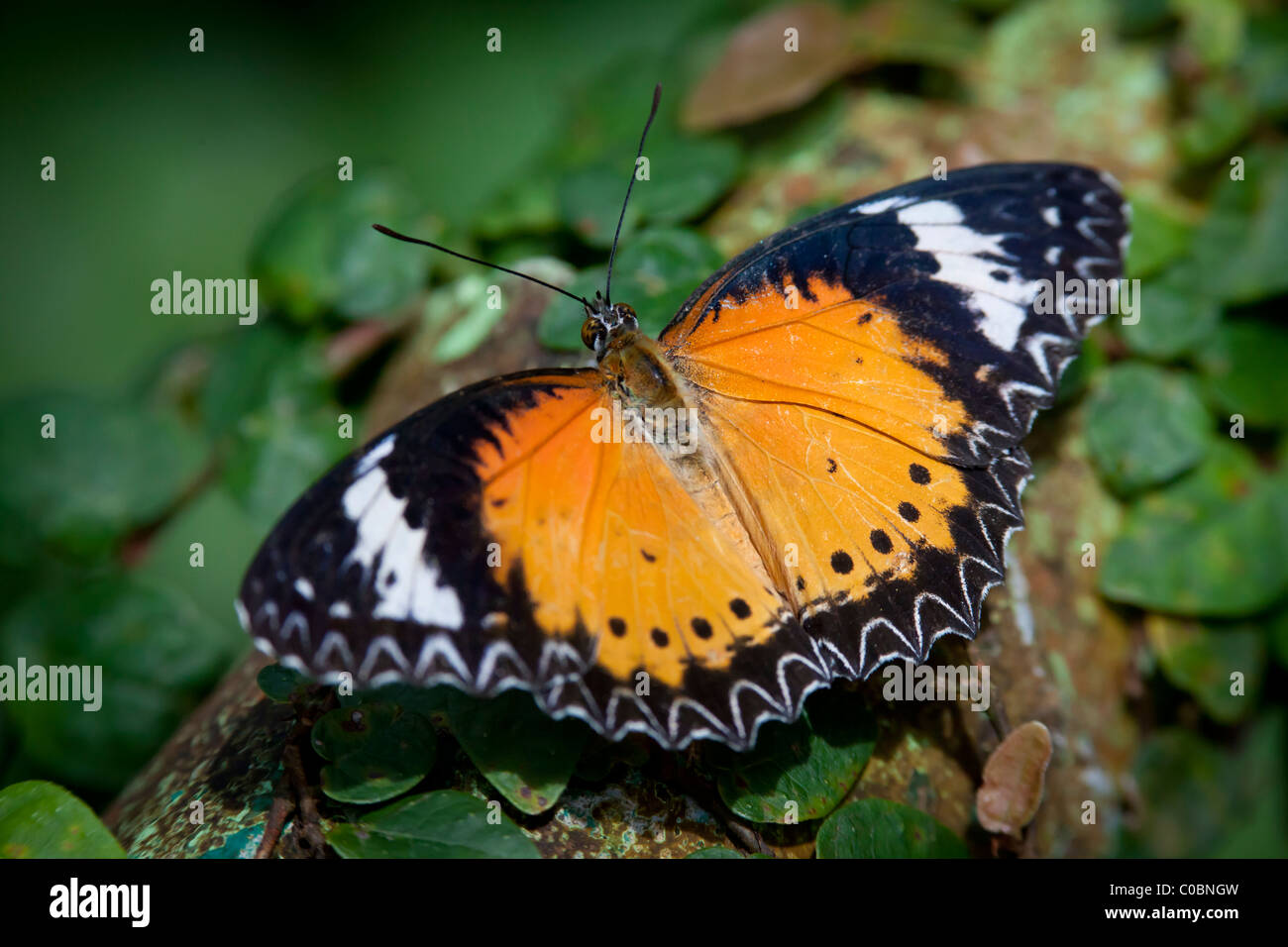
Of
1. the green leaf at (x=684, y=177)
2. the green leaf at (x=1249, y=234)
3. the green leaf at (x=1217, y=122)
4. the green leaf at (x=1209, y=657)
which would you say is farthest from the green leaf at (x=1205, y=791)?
the green leaf at (x=684, y=177)

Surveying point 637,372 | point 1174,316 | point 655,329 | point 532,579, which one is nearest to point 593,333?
point 637,372

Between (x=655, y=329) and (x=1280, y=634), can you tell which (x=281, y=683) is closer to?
(x=655, y=329)

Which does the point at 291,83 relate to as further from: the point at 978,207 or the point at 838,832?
the point at 838,832

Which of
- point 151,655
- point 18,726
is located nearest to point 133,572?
point 151,655

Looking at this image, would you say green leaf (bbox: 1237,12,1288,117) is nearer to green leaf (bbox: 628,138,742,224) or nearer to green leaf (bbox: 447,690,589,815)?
green leaf (bbox: 628,138,742,224)

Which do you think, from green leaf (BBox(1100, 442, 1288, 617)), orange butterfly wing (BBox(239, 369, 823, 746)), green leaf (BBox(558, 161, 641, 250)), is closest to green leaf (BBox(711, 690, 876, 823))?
orange butterfly wing (BBox(239, 369, 823, 746))
